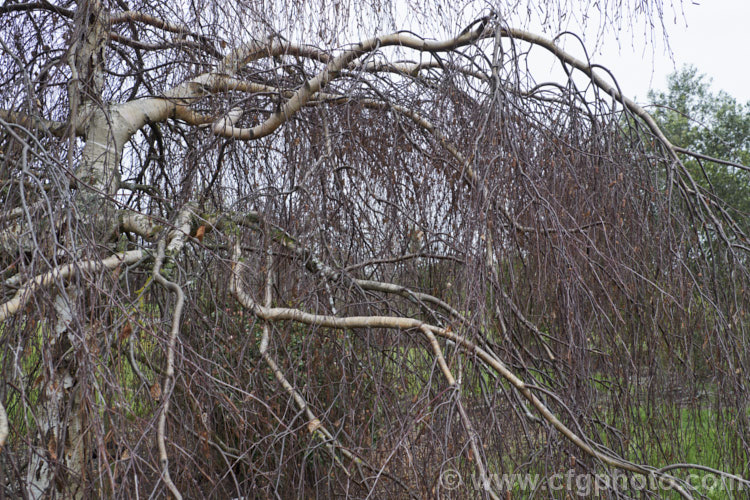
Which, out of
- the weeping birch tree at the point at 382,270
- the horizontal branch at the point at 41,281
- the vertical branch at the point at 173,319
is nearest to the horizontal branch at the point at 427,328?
the weeping birch tree at the point at 382,270

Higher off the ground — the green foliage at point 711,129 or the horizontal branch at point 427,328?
the green foliage at point 711,129

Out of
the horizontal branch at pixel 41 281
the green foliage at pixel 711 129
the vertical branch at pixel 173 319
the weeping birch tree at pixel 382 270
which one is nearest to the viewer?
the horizontal branch at pixel 41 281

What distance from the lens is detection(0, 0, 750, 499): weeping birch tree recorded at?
1.82m

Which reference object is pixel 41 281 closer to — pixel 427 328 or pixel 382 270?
pixel 427 328

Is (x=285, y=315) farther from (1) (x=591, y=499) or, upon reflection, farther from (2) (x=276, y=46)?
(2) (x=276, y=46)

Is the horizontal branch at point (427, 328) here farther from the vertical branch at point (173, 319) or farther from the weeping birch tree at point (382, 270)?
the vertical branch at point (173, 319)

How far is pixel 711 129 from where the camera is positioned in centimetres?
897

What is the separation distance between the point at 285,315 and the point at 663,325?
138cm

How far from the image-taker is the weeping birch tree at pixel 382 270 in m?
1.82

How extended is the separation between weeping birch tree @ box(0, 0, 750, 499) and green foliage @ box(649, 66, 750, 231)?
14.7 feet

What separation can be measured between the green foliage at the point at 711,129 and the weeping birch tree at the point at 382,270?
4.48 m

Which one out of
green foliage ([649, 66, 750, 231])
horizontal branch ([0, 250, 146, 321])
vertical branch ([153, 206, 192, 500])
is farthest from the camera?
A: green foliage ([649, 66, 750, 231])

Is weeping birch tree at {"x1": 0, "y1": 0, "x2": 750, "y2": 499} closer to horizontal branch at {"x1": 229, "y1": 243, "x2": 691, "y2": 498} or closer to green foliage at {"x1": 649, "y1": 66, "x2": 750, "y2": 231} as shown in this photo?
horizontal branch at {"x1": 229, "y1": 243, "x2": 691, "y2": 498}

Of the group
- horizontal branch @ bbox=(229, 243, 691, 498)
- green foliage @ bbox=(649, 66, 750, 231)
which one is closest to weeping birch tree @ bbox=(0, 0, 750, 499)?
horizontal branch @ bbox=(229, 243, 691, 498)
